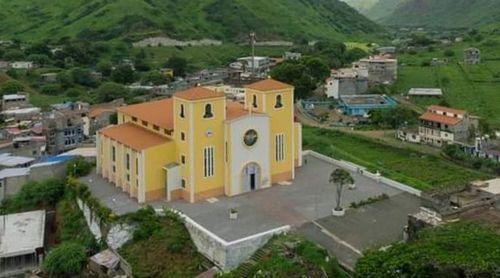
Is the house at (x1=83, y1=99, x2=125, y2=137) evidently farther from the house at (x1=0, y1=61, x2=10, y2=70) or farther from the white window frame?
the house at (x1=0, y1=61, x2=10, y2=70)

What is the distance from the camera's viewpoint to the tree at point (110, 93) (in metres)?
52.7

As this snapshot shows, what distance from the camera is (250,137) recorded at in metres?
23.6

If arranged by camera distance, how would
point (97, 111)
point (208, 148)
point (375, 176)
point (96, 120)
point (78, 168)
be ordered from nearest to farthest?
1. point (208, 148)
2. point (375, 176)
3. point (78, 168)
4. point (96, 120)
5. point (97, 111)

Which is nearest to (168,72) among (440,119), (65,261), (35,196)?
(440,119)

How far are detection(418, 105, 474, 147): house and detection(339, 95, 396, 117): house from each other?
7820 millimetres

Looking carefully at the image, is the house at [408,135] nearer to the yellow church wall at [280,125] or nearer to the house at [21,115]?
the yellow church wall at [280,125]

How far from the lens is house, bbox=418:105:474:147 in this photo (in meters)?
36.9

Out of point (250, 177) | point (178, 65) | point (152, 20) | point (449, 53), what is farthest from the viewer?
point (152, 20)

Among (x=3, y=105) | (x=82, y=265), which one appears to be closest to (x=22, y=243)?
(x=82, y=265)

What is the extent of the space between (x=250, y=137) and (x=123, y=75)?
4056 centimetres

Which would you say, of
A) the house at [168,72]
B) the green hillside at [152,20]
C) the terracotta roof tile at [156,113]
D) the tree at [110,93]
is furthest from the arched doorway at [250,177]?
→ the green hillside at [152,20]

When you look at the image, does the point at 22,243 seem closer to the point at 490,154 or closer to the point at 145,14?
the point at 490,154

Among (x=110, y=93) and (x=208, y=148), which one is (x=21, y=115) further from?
(x=208, y=148)

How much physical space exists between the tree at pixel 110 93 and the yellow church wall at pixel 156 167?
30.8 metres
